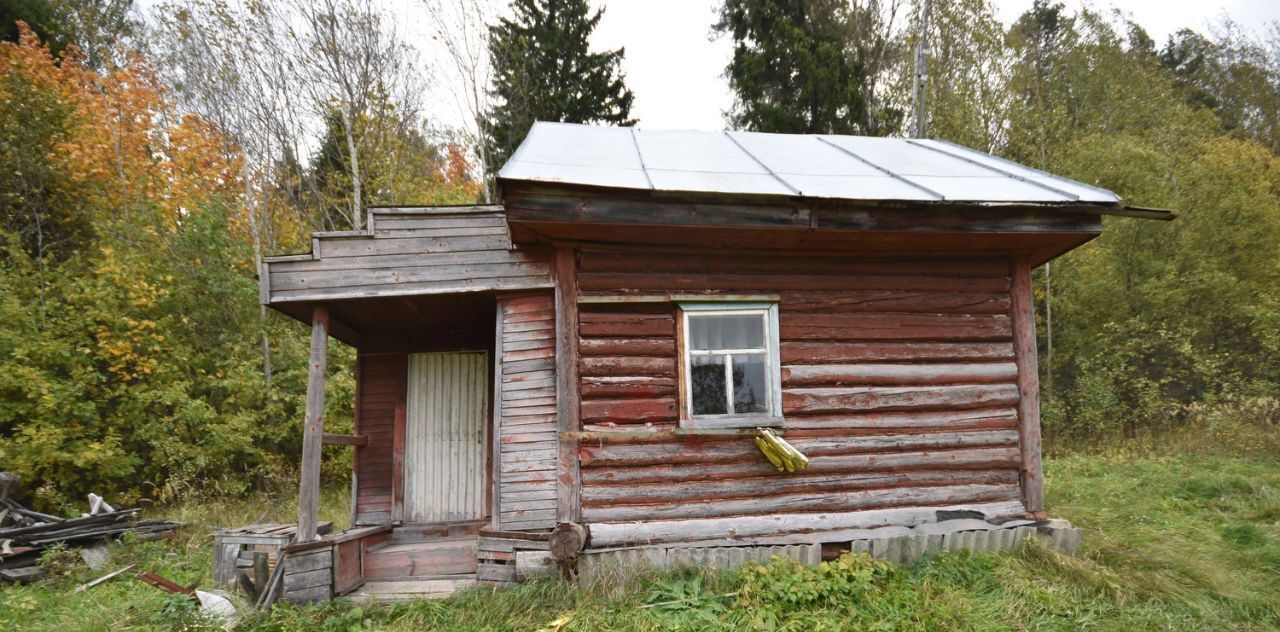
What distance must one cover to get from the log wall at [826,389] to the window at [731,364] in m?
0.13

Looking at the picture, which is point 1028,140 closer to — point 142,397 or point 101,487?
point 142,397

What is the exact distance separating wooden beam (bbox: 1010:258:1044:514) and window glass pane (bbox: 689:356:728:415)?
10.1ft

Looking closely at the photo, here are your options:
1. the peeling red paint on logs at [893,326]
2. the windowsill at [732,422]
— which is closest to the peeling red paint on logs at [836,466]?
the windowsill at [732,422]

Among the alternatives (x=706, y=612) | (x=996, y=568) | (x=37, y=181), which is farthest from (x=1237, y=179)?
(x=37, y=181)

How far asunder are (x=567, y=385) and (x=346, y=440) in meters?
2.98

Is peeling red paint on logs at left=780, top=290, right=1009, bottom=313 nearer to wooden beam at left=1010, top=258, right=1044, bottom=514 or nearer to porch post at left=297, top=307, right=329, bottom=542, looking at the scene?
wooden beam at left=1010, top=258, right=1044, bottom=514

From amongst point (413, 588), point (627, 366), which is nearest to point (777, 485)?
point (627, 366)

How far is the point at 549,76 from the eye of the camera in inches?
798

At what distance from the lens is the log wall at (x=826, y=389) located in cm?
581

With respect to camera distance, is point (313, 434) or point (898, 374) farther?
point (898, 374)

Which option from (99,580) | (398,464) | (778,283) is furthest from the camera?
(398,464)

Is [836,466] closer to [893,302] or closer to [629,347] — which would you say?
[893,302]

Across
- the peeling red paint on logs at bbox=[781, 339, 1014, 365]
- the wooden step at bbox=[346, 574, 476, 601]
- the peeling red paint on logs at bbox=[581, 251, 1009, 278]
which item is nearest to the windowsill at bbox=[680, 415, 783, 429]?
the peeling red paint on logs at bbox=[781, 339, 1014, 365]

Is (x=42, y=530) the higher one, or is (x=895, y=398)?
(x=895, y=398)
